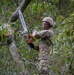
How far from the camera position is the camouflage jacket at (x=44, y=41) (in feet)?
11.9

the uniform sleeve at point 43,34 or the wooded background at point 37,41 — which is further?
the uniform sleeve at point 43,34

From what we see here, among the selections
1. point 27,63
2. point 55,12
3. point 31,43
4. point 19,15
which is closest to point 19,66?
point 27,63

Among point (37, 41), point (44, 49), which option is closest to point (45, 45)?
point (44, 49)

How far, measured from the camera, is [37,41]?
4012 millimetres

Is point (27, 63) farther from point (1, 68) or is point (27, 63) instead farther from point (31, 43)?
point (1, 68)

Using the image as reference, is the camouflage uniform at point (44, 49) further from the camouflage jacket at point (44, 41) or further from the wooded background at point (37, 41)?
the wooded background at point (37, 41)

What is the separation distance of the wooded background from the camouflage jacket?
0.14 metres

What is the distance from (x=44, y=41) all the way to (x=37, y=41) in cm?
21

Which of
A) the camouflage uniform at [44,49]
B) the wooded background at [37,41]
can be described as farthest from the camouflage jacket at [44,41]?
the wooded background at [37,41]

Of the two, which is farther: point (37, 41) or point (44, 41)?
point (37, 41)

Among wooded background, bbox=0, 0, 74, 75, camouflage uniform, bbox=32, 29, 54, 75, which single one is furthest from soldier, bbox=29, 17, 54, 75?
wooded background, bbox=0, 0, 74, 75

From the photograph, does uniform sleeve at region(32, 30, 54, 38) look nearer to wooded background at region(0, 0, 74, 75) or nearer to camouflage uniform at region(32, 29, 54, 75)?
camouflage uniform at region(32, 29, 54, 75)

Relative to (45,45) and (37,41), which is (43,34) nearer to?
(45,45)

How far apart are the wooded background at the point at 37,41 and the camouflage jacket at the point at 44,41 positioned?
137 millimetres
